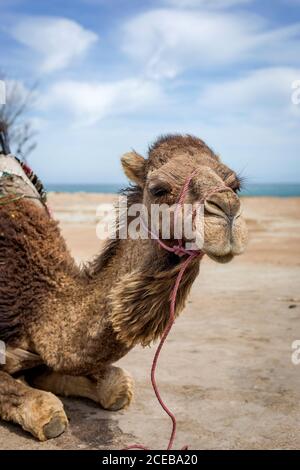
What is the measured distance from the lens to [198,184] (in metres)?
3.44

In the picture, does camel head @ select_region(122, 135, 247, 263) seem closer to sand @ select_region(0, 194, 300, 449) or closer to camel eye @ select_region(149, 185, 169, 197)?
camel eye @ select_region(149, 185, 169, 197)

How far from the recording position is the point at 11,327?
4.39 m

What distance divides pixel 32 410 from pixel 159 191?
1790 mm

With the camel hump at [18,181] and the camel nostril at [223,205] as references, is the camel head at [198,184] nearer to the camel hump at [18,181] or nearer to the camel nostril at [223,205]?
the camel nostril at [223,205]

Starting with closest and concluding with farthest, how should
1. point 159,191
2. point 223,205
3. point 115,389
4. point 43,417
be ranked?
point 223,205, point 159,191, point 43,417, point 115,389

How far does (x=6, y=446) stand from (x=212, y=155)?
8.01 feet

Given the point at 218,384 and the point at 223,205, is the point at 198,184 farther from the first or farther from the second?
the point at 218,384

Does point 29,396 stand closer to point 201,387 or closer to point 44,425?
point 44,425

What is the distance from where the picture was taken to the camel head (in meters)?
3.19

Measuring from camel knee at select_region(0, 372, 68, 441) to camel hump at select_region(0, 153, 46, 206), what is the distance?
1645 mm

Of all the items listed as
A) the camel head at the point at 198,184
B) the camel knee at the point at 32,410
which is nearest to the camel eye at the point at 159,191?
the camel head at the point at 198,184

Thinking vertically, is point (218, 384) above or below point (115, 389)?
below

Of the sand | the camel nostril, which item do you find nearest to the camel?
the camel nostril

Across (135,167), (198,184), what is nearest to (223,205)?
(198,184)
